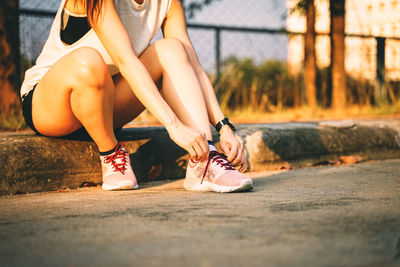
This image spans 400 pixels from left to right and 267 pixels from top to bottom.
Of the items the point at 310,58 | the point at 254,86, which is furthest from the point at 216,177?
the point at 310,58

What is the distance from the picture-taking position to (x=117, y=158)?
187cm

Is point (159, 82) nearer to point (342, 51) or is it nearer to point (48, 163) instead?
point (48, 163)

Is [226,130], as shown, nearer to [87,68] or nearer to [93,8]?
[87,68]

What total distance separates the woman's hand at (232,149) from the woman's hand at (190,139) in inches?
6.4

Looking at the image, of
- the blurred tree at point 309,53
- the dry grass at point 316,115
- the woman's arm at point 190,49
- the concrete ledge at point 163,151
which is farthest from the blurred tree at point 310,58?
the woman's arm at point 190,49

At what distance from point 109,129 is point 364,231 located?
3.64 ft

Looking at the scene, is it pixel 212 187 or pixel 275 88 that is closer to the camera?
pixel 212 187

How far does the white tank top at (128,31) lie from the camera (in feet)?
6.28

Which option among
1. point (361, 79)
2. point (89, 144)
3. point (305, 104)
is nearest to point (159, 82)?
point (89, 144)

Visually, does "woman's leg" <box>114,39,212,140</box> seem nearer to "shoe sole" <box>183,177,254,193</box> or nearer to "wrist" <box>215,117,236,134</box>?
"wrist" <box>215,117,236,134</box>

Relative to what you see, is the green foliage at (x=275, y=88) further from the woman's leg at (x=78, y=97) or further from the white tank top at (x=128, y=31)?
the woman's leg at (x=78, y=97)

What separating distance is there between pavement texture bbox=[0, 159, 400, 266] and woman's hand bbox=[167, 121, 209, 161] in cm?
17

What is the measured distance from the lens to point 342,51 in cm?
508

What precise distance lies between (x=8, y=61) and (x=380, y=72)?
4.61 metres
